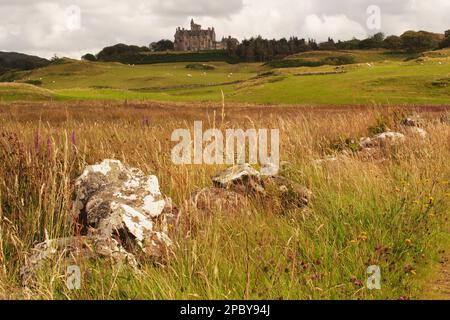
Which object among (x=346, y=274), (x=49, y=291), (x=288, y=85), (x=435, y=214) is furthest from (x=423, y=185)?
(x=288, y=85)

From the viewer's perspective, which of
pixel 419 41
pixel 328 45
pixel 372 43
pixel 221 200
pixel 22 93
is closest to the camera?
pixel 221 200

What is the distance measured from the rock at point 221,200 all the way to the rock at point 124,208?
38cm

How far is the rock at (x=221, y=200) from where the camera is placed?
18.6 ft

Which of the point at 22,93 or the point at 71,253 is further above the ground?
the point at 22,93

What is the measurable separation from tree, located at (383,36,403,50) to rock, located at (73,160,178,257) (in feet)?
526

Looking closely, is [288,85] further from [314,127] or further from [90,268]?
[90,268]

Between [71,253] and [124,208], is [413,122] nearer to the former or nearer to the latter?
[124,208]

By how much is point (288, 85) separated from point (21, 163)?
48.7m

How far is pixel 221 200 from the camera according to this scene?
5.86m

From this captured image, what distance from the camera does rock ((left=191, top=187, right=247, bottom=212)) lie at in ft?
18.6

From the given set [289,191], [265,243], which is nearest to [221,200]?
[289,191]

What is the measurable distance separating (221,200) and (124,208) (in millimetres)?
1430

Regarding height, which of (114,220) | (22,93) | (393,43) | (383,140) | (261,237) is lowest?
(261,237)

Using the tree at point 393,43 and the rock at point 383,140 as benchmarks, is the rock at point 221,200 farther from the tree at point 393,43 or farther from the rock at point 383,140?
the tree at point 393,43
